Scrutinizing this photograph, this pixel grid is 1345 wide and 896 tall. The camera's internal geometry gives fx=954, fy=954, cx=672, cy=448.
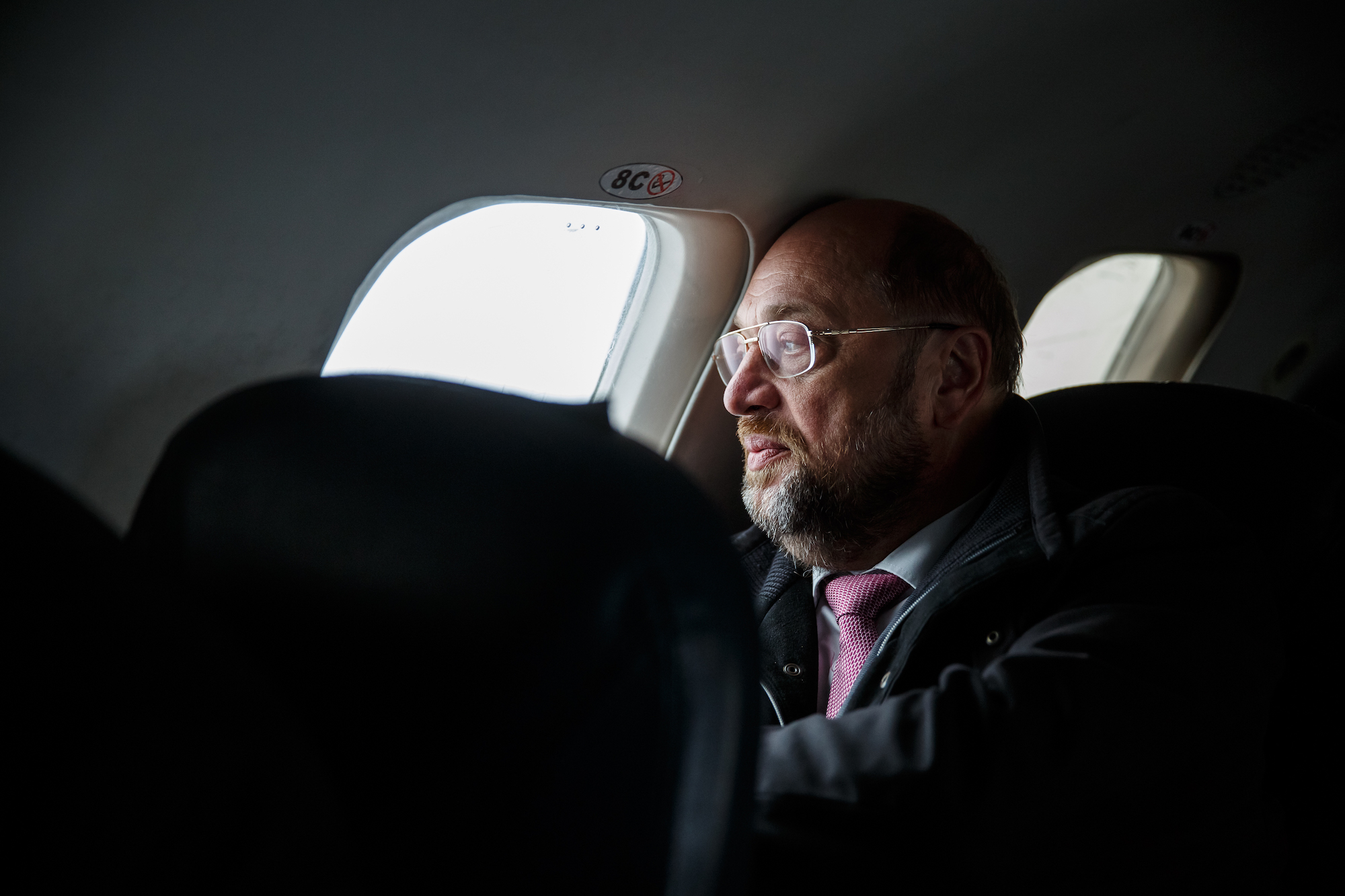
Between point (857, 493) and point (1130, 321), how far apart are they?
2152mm

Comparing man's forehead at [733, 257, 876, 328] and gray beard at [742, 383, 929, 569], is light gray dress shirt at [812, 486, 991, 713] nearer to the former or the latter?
gray beard at [742, 383, 929, 569]

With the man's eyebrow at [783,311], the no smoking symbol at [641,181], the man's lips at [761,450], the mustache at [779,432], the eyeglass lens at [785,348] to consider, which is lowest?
the man's lips at [761,450]

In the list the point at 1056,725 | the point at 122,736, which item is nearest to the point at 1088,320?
the point at 1056,725

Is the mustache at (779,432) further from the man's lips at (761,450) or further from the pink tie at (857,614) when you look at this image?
the pink tie at (857,614)

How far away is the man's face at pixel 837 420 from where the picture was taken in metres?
1.54

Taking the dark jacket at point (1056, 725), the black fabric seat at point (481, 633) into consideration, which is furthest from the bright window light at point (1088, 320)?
the black fabric seat at point (481, 633)

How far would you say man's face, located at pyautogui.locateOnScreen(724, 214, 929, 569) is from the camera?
1545 millimetres

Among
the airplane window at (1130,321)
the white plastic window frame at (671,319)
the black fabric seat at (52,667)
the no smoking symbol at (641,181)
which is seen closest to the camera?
the black fabric seat at (52,667)

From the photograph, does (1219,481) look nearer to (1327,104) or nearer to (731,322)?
(731,322)

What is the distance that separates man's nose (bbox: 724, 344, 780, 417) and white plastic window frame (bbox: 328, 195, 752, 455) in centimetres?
26

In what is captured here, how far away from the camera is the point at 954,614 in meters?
1.21

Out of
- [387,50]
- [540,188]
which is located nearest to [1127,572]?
[540,188]

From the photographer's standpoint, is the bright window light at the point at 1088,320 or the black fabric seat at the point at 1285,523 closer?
the black fabric seat at the point at 1285,523

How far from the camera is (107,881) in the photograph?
46 cm
